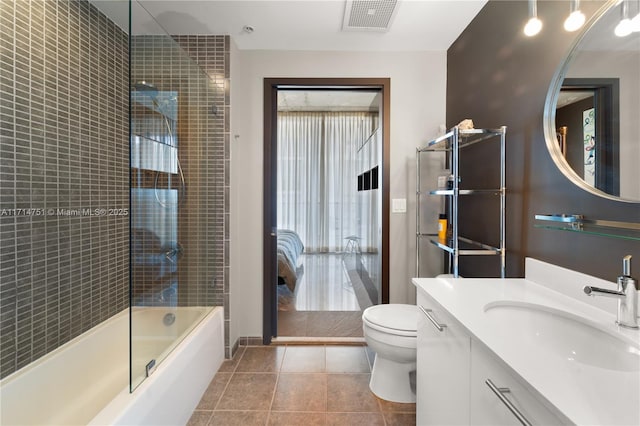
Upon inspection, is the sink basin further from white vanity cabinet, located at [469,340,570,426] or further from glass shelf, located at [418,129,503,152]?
glass shelf, located at [418,129,503,152]

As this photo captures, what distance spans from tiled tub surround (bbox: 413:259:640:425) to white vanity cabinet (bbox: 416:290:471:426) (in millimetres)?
41

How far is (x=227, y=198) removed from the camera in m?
2.23

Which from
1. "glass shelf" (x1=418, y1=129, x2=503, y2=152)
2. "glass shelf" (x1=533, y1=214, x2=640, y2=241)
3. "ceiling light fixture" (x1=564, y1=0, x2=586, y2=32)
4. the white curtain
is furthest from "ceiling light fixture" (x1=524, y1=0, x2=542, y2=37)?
the white curtain

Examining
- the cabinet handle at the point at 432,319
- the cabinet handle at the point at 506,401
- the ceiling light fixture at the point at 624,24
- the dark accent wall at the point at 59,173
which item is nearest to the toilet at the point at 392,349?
the cabinet handle at the point at 432,319

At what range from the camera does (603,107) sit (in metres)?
1.06

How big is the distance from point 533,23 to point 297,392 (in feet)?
7.40

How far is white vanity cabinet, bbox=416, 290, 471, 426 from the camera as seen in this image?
96cm

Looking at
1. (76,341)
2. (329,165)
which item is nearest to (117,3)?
(76,341)

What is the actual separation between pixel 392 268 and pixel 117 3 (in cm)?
256

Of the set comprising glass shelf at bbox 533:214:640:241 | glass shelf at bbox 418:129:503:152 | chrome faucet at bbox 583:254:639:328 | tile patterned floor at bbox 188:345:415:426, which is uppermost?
glass shelf at bbox 418:129:503:152

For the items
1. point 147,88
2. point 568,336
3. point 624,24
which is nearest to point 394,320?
point 568,336

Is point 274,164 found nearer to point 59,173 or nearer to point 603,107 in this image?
point 59,173

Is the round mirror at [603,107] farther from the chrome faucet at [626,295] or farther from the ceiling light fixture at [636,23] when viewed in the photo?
the chrome faucet at [626,295]

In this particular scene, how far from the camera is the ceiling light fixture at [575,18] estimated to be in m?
1.16
